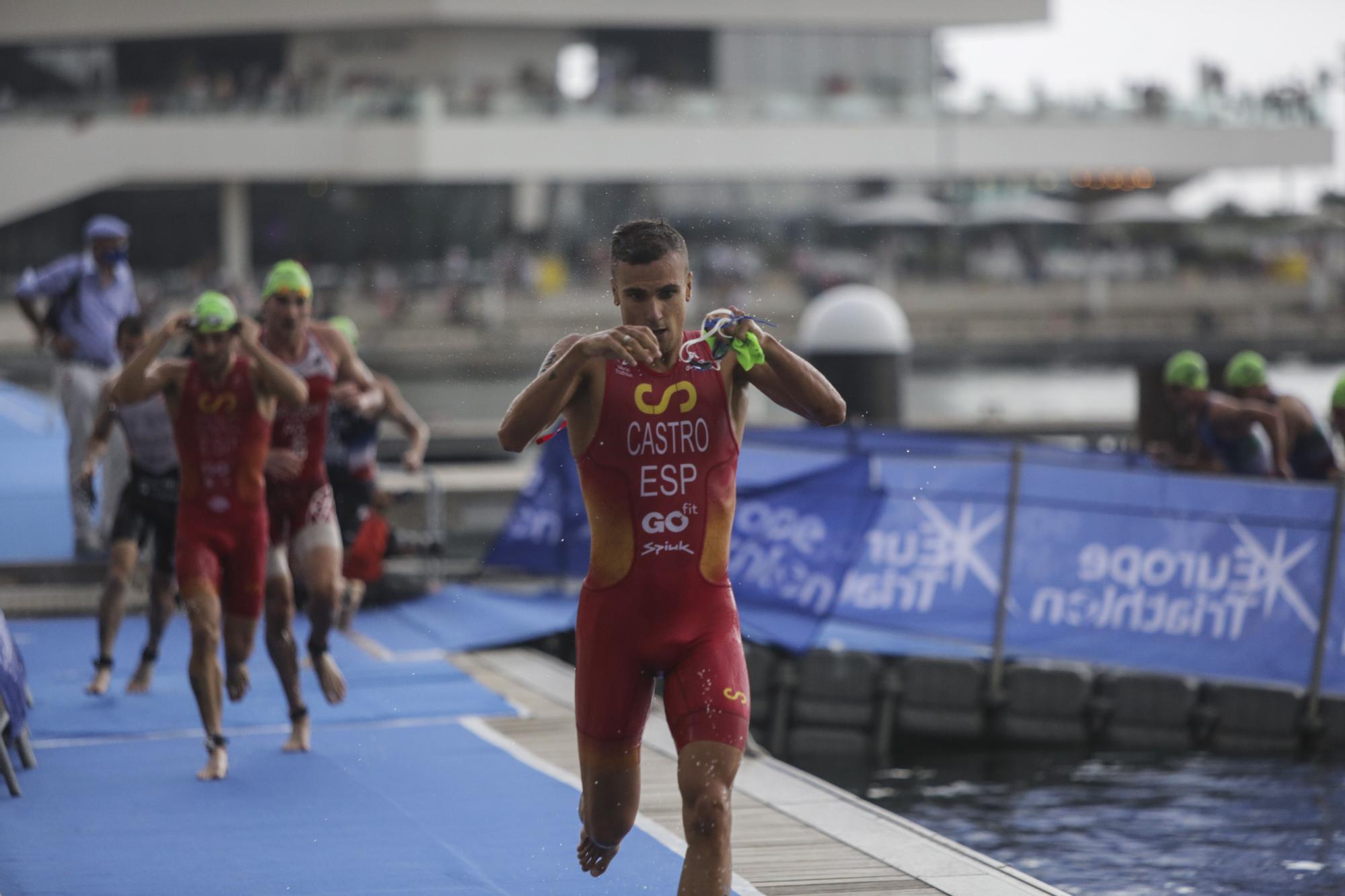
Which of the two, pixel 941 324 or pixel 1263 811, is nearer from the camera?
pixel 1263 811

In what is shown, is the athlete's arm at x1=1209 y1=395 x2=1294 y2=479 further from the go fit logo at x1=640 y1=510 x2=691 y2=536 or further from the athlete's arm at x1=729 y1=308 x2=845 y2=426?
the go fit logo at x1=640 y1=510 x2=691 y2=536

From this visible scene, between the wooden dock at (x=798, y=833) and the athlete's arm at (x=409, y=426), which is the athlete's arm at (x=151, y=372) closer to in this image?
the athlete's arm at (x=409, y=426)

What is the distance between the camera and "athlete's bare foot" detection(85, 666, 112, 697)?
34.8 ft

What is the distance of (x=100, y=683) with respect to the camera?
10.6 m

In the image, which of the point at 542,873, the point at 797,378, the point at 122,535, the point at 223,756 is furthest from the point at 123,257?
the point at 797,378

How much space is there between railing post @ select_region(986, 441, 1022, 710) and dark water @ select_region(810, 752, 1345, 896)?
0.44 metres

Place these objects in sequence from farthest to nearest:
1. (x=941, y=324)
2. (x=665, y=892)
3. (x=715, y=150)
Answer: (x=715, y=150) → (x=941, y=324) → (x=665, y=892)

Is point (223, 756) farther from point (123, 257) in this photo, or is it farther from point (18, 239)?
point (18, 239)

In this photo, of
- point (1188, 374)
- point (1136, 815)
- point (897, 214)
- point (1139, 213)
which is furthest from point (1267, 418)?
point (1139, 213)

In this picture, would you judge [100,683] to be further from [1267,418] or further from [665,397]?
[1267,418]

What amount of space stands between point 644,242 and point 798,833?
320cm

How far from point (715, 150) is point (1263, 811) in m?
47.0

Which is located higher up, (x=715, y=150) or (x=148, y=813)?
(x=715, y=150)

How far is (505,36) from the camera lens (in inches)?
2322
